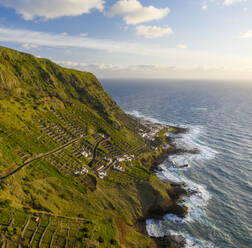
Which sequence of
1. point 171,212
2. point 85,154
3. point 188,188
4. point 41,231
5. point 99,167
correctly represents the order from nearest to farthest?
point 41,231 → point 171,212 → point 188,188 → point 99,167 → point 85,154

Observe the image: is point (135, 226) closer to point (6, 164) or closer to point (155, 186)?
point (155, 186)

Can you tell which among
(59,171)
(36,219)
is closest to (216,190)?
(59,171)

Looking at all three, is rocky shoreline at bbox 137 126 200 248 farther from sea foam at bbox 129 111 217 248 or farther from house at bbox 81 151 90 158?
house at bbox 81 151 90 158

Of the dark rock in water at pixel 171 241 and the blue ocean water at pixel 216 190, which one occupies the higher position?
the blue ocean water at pixel 216 190

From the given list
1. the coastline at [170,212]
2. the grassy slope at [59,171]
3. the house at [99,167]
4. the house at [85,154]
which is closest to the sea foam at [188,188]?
the coastline at [170,212]

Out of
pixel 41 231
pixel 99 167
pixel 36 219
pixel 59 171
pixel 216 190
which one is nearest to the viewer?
pixel 41 231

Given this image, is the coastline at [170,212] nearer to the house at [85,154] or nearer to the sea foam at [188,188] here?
the sea foam at [188,188]

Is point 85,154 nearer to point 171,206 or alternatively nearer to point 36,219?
point 36,219

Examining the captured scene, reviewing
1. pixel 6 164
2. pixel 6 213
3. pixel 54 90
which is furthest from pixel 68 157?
pixel 54 90
